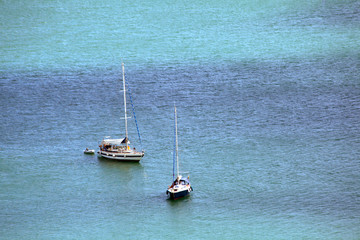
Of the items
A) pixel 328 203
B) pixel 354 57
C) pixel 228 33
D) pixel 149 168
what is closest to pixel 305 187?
pixel 328 203

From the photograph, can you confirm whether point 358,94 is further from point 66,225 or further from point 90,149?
point 66,225

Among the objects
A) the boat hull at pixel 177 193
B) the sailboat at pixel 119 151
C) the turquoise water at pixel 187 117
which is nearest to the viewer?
the turquoise water at pixel 187 117

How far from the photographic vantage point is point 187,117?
233 ft

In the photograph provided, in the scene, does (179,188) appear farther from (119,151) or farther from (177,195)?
(119,151)

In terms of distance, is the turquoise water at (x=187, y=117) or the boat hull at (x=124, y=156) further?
the boat hull at (x=124, y=156)

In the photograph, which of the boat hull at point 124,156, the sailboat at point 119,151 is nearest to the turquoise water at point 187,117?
the boat hull at point 124,156

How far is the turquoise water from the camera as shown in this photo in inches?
2159

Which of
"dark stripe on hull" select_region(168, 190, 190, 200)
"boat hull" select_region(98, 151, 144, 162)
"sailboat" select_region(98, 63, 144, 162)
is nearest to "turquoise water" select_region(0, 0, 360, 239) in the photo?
"dark stripe on hull" select_region(168, 190, 190, 200)

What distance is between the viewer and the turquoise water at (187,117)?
5484 centimetres

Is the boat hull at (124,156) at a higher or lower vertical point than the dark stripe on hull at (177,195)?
higher

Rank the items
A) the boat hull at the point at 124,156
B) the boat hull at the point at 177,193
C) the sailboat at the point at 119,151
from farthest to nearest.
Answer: the sailboat at the point at 119,151 < the boat hull at the point at 124,156 < the boat hull at the point at 177,193

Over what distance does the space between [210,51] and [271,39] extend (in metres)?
7.84

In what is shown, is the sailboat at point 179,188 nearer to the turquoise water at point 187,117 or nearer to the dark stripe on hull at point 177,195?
the dark stripe on hull at point 177,195

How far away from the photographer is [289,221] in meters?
53.7
